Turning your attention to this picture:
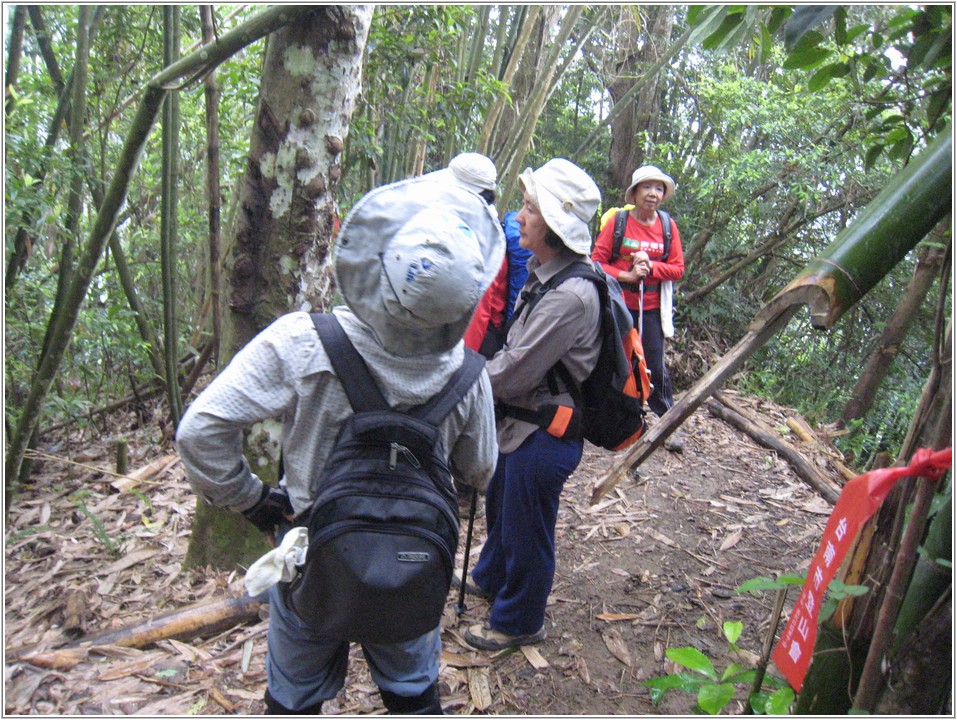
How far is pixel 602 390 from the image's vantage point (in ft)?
9.19

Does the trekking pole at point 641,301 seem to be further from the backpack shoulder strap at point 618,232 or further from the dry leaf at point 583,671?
the dry leaf at point 583,671

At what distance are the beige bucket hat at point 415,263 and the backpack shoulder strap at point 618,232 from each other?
3.58 meters

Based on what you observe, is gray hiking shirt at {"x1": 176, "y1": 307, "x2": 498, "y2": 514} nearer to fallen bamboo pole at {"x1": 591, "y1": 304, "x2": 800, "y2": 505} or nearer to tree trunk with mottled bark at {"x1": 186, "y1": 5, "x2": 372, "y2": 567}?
fallen bamboo pole at {"x1": 591, "y1": 304, "x2": 800, "y2": 505}

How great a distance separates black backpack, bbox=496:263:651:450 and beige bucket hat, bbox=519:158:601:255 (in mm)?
118

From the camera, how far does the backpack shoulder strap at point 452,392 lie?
177 cm

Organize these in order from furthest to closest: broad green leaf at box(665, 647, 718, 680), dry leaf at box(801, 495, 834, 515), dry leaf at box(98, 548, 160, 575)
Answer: dry leaf at box(801, 495, 834, 515) → dry leaf at box(98, 548, 160, 575) → broad green leaf at box(665, 647, 718, 680)

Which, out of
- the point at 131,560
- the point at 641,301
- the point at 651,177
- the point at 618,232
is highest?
the point at 651,177

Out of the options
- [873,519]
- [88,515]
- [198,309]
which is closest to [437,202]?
[873,519]

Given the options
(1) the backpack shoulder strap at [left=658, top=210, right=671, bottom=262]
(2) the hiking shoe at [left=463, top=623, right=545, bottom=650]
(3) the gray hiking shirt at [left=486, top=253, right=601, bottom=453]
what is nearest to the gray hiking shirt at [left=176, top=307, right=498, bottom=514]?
(3) the gray hiking shirt at [left=486, top=253, right=601, bottom=453]

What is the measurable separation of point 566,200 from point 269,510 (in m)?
1.57

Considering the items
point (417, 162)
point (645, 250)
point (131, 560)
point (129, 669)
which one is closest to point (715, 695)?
point (129, 669)

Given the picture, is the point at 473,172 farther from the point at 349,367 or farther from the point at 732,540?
the point at 732,540

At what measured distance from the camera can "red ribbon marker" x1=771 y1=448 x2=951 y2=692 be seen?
47.0 inches

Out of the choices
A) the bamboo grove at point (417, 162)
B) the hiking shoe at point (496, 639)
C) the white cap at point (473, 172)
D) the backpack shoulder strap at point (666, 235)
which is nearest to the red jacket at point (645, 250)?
the backpack shoulder strap at point (666, 235)
